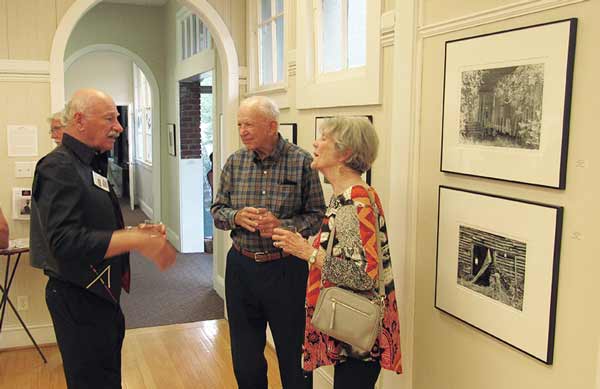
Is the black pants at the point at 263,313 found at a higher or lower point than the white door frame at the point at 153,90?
lower

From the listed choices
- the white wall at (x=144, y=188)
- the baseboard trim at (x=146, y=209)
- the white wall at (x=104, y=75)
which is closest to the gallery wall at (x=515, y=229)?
the white wall at (x=144, y=188)

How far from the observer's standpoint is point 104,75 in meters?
11.2

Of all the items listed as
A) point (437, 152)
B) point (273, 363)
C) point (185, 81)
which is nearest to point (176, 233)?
point (185, 81)

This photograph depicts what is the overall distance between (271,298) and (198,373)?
1482mm

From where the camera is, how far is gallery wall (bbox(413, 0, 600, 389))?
1481mm

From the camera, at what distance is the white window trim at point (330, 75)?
2.58 metres

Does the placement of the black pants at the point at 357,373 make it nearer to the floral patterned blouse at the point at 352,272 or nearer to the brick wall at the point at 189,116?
the floral patterned blouse at the point at 352,272

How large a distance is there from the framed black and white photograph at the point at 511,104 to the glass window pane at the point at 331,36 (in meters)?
1.20

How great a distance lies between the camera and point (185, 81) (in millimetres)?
7113

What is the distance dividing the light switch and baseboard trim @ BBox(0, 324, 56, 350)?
114 centimetres

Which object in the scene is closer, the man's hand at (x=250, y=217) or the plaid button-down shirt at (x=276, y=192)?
the man's hand at (x=250, y=217)

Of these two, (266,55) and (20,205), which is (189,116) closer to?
(266,55)

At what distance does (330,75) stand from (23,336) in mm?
3039

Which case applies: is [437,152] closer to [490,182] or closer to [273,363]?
[490,182]
